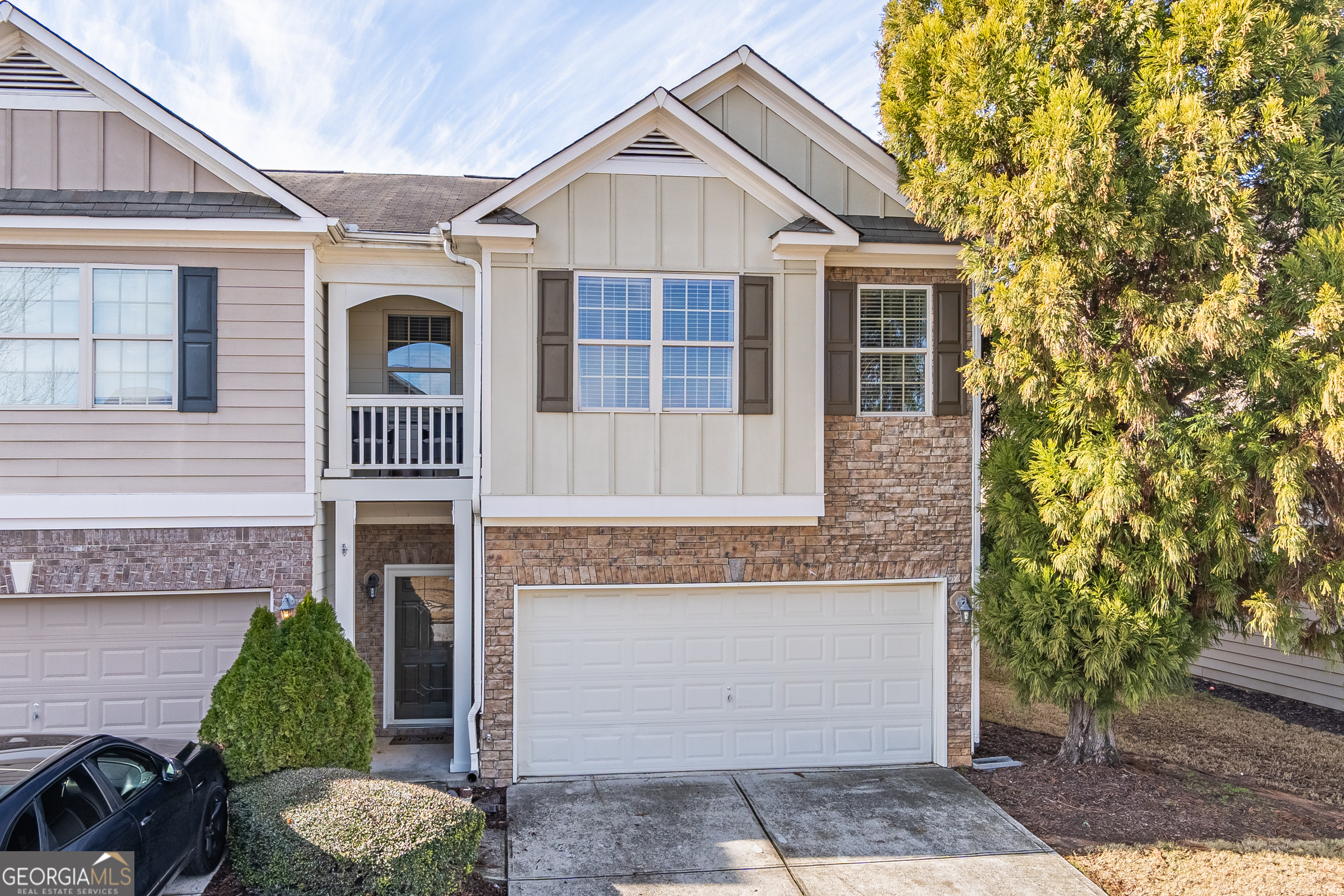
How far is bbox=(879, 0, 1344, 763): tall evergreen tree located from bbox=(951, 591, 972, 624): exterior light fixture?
0.68m

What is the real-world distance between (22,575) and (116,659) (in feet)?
3.84

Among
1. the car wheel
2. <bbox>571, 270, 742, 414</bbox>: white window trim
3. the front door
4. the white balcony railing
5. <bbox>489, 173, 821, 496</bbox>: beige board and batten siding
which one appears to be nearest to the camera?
the car wheel

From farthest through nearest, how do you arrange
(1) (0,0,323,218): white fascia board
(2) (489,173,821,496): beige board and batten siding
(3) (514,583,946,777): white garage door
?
(3) (514,583,946,777): white garage door, (2) (489,173,821,496): beige board and batten siding, (1) (0,0,323,218): white fascia board

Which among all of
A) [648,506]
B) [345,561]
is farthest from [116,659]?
[648,506]

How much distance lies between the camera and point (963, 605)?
8.34m

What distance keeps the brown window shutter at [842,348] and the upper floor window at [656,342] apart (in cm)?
107

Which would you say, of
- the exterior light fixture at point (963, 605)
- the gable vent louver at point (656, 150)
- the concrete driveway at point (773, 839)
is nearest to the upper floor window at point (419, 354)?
the gable vent louver at point (656, 150)

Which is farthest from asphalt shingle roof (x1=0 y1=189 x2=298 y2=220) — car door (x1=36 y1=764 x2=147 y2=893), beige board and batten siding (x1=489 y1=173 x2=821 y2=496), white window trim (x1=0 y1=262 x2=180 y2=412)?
car door (x1=36 y1=764 x2=147 y2=893)

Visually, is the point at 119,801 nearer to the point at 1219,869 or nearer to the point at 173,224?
the point at 173,224

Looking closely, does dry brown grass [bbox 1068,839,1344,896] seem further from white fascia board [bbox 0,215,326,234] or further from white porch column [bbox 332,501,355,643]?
white fascia board [bbox 0,215,326,234]

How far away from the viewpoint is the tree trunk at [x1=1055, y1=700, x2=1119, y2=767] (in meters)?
7.85

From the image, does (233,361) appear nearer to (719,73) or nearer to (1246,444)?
(719,73)

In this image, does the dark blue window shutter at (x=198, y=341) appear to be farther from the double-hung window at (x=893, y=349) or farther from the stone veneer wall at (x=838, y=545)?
the double-hung window at (x=893, y=349)

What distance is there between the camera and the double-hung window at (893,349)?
8297 millimetres
